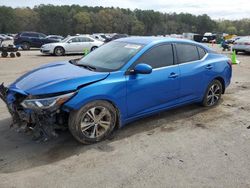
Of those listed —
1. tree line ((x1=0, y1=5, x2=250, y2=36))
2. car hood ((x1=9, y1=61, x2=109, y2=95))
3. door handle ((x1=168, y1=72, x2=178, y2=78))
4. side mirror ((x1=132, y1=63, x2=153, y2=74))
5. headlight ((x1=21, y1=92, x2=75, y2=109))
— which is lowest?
headlight ((x1=21, y1=92, x2=75, y2=109))

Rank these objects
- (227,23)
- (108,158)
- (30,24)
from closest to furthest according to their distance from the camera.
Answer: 1. (108,158)
2. (30,24)
3. (227,23)

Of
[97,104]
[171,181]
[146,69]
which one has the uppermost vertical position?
[146,69]

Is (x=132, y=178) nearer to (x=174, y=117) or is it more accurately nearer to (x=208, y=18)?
(x=174, y=117)

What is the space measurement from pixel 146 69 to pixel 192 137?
4.44 ft

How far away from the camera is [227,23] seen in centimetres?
15150

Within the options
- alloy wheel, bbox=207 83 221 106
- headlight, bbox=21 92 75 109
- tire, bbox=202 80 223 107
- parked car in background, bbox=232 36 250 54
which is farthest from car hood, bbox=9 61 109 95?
parked car in background, bbox=232 36 250 54

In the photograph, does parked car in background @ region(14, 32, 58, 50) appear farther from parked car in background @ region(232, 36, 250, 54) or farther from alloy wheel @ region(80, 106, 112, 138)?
alloy wheel @ region(80, 106, 112, 138)

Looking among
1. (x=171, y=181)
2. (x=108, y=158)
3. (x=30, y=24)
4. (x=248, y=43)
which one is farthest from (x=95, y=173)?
(x=30, y=24)

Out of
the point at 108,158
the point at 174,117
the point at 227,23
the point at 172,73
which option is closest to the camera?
the point at 108,158

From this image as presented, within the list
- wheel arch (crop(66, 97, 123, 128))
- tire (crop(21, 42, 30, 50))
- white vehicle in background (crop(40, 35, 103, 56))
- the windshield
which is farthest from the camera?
tire (crop(21, 42, 30, 50))

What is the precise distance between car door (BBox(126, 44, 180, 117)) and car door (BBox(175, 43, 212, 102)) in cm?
18

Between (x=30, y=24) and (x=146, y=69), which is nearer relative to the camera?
(x=146, y=69)

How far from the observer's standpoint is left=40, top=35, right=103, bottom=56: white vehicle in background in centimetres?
1998

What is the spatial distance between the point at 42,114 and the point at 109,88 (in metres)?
1.05
